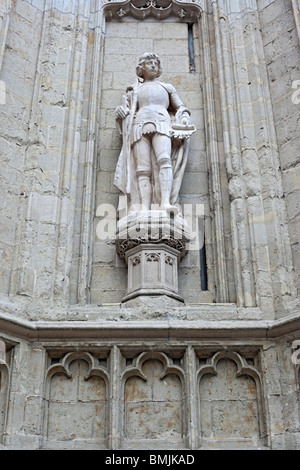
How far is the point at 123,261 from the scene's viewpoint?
5.21m

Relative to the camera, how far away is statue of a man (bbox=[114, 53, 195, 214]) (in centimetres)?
523

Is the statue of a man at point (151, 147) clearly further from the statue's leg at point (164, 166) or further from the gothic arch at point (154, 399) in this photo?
the gothic arch at point (154, 399)

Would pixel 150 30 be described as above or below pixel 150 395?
above

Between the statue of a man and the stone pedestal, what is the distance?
16cm

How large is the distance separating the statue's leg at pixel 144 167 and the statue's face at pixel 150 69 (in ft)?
2.52

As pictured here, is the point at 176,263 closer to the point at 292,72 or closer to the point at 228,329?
the point at 228,329

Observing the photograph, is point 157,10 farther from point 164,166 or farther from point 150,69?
point 164,166

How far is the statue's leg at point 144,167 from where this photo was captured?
5.22 meters

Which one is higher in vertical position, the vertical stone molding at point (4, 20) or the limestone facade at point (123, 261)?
the vertical stone molding at point (4, 20)

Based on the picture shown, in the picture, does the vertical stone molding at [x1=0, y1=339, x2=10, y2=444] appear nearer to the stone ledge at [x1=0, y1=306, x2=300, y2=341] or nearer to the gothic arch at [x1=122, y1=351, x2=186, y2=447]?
the stone ledge at [x1=0, y1=306, x2=300, y2=341]

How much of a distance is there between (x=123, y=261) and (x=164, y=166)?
93 cm

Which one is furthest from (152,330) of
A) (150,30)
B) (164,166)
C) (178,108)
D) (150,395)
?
(150,30)

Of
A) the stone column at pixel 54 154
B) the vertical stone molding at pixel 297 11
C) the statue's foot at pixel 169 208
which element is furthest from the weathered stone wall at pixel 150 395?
the vertical stone molding at pixel 297 11

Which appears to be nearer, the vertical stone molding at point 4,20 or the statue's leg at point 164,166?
the statue's leg at point 164,166
